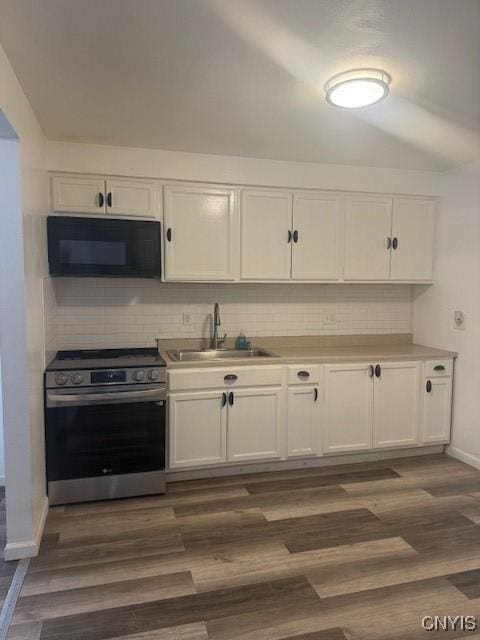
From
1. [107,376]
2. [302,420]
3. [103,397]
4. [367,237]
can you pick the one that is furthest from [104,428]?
[367,237]

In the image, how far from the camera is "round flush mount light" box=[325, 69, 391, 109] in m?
1.97

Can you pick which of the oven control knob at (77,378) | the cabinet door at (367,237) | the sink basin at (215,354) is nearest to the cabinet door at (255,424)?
the sink basin at (215,354)

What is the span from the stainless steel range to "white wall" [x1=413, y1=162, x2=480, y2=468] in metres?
2.42

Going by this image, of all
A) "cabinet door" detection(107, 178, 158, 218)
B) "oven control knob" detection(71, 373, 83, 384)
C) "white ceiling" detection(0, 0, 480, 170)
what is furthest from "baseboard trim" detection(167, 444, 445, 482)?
"white ceiling" detection(0, 0, 480, 170)

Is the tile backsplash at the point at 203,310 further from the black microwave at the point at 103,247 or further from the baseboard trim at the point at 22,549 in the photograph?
the baseboard trim at the point at 22,549

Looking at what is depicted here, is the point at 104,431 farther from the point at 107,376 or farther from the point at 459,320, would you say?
the point at 459,320

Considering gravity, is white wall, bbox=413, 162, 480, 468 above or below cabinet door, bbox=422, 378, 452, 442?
above

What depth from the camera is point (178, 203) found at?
10.5 ft

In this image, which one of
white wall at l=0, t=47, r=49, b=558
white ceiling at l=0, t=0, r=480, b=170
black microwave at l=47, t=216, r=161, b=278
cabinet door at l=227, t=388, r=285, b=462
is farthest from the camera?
cabinet door at l=227, t=388, r=285, b=462

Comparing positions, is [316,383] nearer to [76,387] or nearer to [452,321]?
[452,321]

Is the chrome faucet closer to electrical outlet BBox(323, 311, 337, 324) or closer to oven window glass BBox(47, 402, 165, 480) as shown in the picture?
oven window glass BBox(47, 402, 165, 480)

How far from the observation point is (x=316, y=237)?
350 cm

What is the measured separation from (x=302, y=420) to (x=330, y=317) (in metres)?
1.07

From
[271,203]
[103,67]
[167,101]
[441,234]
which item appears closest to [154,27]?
[103,67]
